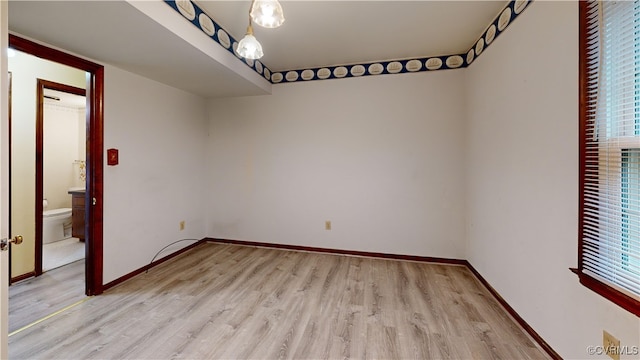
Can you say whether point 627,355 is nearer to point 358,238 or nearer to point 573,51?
point 573,51

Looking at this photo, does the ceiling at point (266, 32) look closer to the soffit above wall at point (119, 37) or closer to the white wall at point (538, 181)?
the soffit above wall at point (119, 37)

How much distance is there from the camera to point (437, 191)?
10.2 feet

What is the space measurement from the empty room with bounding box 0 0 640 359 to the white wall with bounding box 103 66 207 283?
0.07 ft

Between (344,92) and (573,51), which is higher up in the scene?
(344,92)

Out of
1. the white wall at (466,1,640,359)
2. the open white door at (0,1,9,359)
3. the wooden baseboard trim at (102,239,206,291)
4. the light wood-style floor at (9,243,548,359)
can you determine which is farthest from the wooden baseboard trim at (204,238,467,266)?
the open white door at (0,1,9,359)

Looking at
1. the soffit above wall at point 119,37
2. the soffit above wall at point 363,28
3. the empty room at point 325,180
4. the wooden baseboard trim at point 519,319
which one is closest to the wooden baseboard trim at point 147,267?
the empty room at point 325,180

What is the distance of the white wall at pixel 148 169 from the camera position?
8.17 ft

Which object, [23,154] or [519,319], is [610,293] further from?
[23,154]

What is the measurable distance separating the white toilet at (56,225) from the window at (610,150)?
19.1ft

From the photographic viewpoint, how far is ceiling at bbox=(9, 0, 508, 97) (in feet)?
5.40

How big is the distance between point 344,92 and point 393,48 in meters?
0.78

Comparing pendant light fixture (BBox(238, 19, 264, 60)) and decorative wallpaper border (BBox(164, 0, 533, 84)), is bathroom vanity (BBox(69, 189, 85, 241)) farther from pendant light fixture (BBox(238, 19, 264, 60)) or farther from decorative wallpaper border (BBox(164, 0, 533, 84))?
pendant light fixture (BBox(238, 19, 264, 60))

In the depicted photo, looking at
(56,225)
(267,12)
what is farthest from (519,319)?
(56,225)

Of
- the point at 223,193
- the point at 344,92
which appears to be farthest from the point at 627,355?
the point at 223,193
